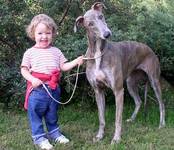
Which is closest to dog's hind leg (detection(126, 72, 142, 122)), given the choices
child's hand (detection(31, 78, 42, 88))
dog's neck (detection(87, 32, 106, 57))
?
dog's neck (detection(87, 32, 106, 57))

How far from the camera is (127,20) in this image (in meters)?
9.59

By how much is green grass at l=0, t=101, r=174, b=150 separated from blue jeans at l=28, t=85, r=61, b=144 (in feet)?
0.76

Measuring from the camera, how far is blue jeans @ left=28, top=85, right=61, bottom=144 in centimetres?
620

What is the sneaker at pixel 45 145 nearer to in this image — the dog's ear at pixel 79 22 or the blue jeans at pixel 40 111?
the blue jeans at pixel 40 111

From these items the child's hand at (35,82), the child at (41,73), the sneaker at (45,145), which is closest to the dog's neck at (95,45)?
the child at (41,73)

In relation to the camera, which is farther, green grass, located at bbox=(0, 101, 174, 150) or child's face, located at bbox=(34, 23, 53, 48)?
green grass, located at bbox=(0, 101, 174, 150)

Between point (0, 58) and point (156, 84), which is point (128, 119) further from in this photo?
point (0, 58)

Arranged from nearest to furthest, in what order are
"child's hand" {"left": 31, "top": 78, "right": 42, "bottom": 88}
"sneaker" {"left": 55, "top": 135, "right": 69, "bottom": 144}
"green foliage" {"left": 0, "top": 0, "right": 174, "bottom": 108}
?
"child's hand" {"left": 31, "top": 78, "right": 42, "bottom": 88}
"sneaker" {"left": 55, "top": 135, "right": 69, "bottom": 144}
"green foliage" {"left": 0, "top": 0, "right": 174, "bottom": 108}

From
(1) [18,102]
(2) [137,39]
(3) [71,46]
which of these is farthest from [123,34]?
(1) [18,102]

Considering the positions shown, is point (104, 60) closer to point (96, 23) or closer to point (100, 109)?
point (96, 23)

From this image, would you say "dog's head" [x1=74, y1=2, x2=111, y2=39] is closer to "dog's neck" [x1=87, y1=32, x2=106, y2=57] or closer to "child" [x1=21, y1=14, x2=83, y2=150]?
"dog's neck" [x1=87, y1=32, x2=106, y2=57]

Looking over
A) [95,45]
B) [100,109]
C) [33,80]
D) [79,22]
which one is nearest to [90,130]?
[100,109]

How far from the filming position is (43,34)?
6.23 m

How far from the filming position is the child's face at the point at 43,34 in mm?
6238
